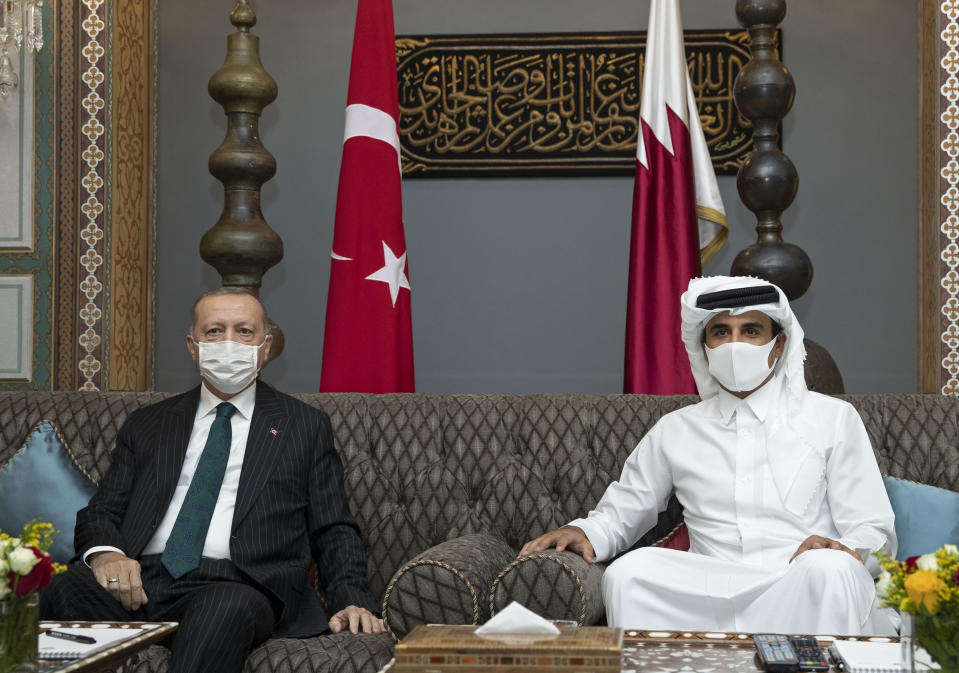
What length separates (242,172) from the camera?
181 inches

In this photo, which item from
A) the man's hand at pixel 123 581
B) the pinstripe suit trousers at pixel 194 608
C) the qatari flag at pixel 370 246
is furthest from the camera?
the qatari flag at pixel 370 246

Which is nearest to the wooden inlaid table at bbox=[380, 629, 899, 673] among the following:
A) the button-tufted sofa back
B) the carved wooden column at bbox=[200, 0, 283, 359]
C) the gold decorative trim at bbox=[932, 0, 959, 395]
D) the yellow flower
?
the yellow flower

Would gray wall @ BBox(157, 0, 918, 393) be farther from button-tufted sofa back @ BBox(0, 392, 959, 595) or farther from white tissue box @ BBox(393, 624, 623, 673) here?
white tissue box @ BBox(393, 624, 623, 673)

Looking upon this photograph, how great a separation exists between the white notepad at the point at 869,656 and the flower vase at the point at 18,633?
1.41 meters

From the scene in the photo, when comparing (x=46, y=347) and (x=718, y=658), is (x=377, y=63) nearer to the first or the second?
(x=46, y=347)

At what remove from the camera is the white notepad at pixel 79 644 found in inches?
79.4

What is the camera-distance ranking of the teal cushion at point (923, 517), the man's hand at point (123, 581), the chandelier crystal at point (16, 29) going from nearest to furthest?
the man's hand at point (123, 581) < the teal cushion at point (923, 517) < the chandelier crystal at point (16, 29)

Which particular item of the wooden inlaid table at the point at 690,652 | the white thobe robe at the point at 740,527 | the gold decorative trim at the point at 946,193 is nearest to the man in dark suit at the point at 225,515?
the white thobe robe at the point at 740,527

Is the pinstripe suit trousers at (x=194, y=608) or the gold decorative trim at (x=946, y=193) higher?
the gold decorative trim at (x=946, y=193)

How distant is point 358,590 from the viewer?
9.60 feet

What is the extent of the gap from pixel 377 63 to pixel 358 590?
260cm

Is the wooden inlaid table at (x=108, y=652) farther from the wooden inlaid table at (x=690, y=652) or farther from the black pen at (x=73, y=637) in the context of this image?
the wooden inlaid table at (x=690, y=652)

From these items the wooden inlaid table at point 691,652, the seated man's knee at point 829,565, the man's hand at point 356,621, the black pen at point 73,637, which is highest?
the seated man's knee at point 829,565

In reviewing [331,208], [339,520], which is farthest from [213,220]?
[339,520]
